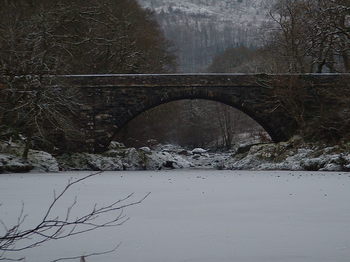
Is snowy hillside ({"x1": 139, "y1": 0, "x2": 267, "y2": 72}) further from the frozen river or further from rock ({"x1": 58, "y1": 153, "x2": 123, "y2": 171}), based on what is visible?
the frozen river

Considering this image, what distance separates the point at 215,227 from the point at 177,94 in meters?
14.6

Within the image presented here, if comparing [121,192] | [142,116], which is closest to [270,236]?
[121,192]

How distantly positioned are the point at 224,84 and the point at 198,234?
49.5 feet

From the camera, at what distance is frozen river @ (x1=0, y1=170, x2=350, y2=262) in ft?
13.1

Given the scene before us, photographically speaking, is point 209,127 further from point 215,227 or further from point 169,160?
point 215,227

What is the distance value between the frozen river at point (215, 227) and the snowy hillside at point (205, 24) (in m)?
79.8

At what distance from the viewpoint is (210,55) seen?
337 feet

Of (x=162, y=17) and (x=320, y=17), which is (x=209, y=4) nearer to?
(x=162, y=17)

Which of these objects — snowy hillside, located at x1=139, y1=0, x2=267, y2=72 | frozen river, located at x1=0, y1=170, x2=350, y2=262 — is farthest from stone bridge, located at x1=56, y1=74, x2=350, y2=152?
snowy hillside, located at x1=139, y1=0, x2=267, y2=72

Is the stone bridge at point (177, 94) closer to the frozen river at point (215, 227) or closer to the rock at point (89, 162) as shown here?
the rock at point (89, 162)

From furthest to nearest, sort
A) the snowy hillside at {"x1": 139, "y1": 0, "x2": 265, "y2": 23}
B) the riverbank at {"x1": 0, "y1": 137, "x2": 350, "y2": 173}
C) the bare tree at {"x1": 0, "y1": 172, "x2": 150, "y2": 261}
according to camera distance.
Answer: the snowy hillside at {"x1": 139, "y1": 0, "x2": 265, "y2": 23} → the riverbank at {"x1": 0, "y1": 137, "x2": 350, "y2": 173} → the bare tree at {"x1": 0, "y1": 172, "x2": 150, "y2": 261}

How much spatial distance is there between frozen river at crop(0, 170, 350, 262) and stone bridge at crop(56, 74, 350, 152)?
453 inches

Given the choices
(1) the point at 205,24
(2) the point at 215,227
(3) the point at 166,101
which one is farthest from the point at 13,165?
(1) the point at 205,24

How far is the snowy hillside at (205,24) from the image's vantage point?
104562 millimetres
